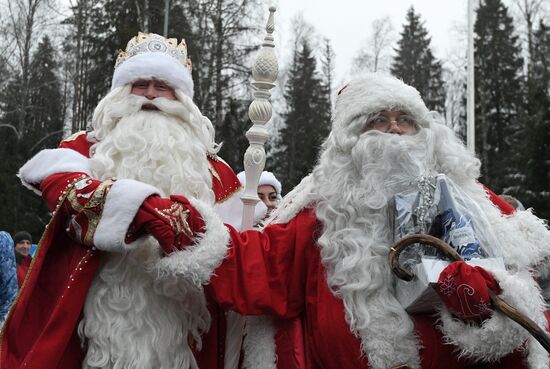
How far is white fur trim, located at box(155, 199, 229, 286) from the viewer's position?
117 inches

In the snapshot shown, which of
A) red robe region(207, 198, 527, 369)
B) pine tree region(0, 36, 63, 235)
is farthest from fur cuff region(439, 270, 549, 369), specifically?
pine tree region(0, 36, 63, 235)

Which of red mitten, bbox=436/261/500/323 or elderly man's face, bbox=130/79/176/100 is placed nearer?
red mitten, bbox=436/261/500/323

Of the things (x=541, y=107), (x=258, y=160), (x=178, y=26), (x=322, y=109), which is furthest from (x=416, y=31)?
(x=258, y=160)

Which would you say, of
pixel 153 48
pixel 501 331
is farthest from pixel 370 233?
pixel 153 48

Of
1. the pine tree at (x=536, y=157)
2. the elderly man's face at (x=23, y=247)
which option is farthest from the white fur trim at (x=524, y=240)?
the pine tree at (x=536, y=157)

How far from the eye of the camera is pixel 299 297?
328 centimetres

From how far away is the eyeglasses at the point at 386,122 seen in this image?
3.39 metres

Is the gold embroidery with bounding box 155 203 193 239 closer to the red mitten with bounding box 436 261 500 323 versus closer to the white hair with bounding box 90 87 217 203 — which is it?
the white hair with bounding box 90 87 217 203

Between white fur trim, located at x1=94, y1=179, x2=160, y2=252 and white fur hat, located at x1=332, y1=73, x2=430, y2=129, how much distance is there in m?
1.12

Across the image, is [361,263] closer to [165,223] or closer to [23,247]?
[165,223]

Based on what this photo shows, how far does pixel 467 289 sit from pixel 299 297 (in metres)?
0.91

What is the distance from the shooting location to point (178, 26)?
18.4 metres

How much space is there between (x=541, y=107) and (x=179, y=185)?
17355 millimetres

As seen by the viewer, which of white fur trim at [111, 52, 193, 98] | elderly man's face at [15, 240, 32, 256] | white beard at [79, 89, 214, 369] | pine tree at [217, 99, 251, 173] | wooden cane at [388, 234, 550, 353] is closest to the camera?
wooden cane at [388, 234, 550, 353]
